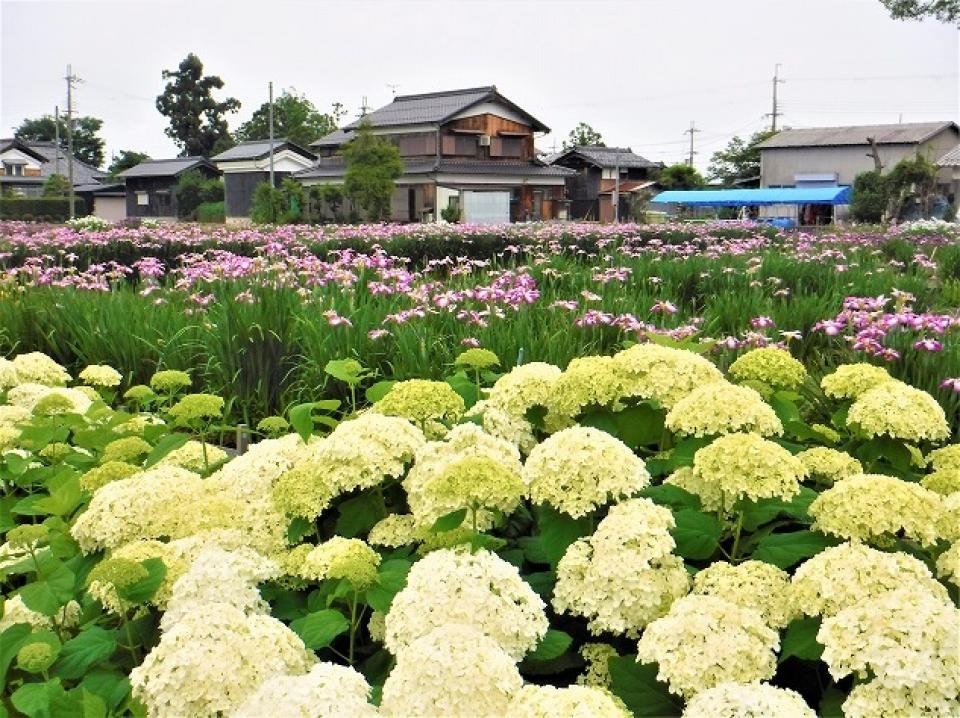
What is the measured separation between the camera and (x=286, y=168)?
5134 cm

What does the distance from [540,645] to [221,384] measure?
4213mm

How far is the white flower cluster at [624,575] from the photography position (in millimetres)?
1938

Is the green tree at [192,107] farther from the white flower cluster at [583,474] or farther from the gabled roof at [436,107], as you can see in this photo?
the white flower cluster at [583,474]

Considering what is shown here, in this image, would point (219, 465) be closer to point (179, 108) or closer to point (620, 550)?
point (620, 550)

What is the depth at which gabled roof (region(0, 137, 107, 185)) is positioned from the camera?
62166 millimetres

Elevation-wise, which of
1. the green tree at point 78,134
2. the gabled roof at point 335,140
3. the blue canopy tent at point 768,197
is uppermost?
the green tree at point 78,134

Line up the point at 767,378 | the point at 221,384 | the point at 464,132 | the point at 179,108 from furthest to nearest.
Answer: the point at 179,108, the point at 464,132, the point at 221,384, the point at 767,378

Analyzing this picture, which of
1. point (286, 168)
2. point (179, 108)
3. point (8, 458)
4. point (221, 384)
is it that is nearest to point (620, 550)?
point (8, 458)

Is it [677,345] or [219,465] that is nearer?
[219,465]

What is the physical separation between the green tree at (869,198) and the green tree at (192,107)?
45.9 meters

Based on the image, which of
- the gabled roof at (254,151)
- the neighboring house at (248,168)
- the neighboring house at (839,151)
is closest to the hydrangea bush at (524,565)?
the neighboring house at (248,168)

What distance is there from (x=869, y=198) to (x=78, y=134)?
66.5 meters

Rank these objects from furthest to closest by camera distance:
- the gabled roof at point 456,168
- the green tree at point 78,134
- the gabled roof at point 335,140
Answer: the green tree at point 78,134 < the gabled roof at point 335,140 < the gabled roof at point 456,168

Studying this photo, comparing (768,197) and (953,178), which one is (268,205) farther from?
(953,178)
